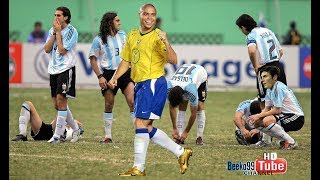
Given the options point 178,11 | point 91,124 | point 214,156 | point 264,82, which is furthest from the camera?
point 178,11

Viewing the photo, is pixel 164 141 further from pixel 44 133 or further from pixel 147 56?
pixel 44 133

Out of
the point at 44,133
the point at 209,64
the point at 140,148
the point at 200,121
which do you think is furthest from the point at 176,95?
the point at 209,64

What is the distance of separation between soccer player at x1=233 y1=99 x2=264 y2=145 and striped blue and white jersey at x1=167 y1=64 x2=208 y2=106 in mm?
813

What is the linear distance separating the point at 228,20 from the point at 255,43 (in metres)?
22.0

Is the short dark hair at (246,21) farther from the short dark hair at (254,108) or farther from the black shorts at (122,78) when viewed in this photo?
the black shorts at (122,78)

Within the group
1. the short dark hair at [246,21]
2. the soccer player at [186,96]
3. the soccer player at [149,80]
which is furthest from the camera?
the short dark hair at [246,21]

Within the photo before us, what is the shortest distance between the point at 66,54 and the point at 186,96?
79.6 inches

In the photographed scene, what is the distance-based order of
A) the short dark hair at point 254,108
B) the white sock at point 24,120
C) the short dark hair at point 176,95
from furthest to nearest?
the short dark hair at point 254,108, the white sock at point 24,120, the short dark hair at point 176,95

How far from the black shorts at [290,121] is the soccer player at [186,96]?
1.35 metres

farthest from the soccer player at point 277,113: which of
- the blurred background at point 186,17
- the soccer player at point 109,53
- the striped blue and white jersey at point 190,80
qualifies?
the blurred background at point 186,17

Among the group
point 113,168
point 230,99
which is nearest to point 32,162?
point 113,168

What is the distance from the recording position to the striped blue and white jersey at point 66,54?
16797mm

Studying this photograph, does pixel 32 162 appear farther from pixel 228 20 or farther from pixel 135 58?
pixel 228 20

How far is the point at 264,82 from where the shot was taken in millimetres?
16422
